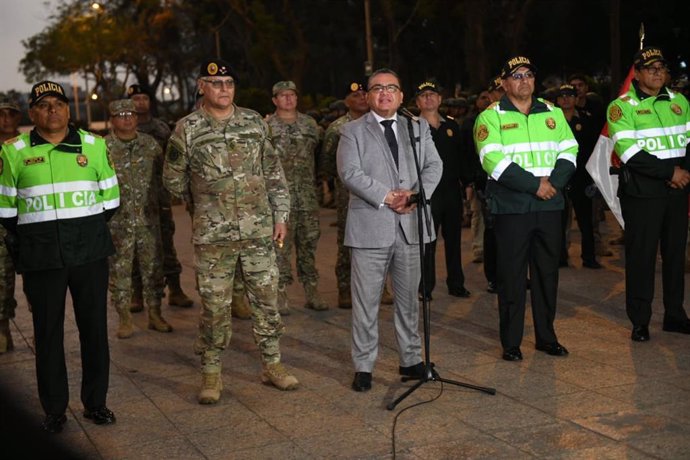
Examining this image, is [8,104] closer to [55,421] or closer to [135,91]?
[135,91]

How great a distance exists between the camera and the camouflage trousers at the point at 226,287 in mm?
6297

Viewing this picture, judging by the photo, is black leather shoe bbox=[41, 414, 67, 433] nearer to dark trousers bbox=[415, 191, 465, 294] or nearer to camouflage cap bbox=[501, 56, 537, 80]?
camouflage cap bbox=[501, 56, 537, 80]

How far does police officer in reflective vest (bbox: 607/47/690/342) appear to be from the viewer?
24.0 feet

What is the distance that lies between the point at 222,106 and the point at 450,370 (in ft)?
7.91

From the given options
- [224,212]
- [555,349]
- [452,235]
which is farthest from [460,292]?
[224,212]

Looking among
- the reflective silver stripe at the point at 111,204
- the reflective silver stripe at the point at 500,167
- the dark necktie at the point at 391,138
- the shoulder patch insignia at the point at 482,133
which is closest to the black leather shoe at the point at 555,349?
the reflective silver stripe at the point at 500,167

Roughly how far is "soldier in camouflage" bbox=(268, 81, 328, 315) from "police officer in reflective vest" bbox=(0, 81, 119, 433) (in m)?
3.55

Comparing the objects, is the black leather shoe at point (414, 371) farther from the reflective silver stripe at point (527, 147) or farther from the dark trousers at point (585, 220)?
the dark trousers at point (585, 220)

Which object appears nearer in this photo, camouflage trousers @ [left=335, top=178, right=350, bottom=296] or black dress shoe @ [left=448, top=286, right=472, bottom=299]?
camouflage trousers @ [left=335, top=178, right=350, bottom=296]

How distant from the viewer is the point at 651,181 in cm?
738

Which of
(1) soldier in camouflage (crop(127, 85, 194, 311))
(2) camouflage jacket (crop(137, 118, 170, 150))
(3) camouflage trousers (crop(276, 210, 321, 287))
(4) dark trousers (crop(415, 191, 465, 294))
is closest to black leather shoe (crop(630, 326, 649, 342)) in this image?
(4) dark trousers (crop(415, 191, 465, 294))

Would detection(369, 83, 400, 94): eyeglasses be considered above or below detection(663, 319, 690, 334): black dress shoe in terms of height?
above

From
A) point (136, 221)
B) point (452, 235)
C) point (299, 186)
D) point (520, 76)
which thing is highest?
point (520, 76)

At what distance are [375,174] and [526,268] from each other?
4.92ft
